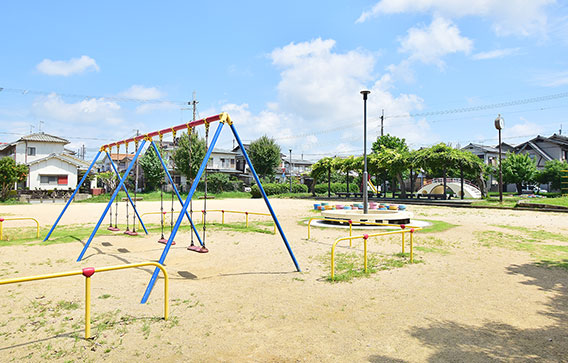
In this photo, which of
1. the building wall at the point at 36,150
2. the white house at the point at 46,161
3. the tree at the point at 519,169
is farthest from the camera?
the building wall at the point at 36,150

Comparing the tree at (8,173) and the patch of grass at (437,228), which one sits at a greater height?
the tree at (8,173)

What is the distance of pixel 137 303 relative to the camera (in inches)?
203

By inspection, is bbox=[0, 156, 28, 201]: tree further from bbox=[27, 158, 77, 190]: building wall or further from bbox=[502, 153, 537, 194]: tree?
bbox=[502, 153, 537, 194]: tree

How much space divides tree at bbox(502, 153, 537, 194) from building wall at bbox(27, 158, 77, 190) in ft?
151

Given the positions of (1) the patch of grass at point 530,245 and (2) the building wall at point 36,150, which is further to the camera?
(2) the building wall at point 36,150

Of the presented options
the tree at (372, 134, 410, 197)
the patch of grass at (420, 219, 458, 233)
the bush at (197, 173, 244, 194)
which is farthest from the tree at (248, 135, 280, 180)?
the patch of grass at (420, 219, 458, 233)

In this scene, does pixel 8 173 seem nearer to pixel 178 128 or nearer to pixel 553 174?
pixel 178 128

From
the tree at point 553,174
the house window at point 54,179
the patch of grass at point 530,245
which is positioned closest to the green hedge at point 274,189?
the house window at point 54,179

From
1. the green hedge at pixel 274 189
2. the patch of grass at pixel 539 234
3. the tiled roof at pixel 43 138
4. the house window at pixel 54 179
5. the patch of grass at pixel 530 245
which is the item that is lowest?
the patch of grass at pixel 530 245

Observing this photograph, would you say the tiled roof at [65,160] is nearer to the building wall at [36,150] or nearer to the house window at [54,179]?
the house window at [54,179]

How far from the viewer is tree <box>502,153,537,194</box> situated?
3531 centimetres

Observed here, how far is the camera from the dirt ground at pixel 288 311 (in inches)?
148

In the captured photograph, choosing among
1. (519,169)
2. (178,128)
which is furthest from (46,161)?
(519,169)

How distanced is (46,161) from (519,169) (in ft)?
163
